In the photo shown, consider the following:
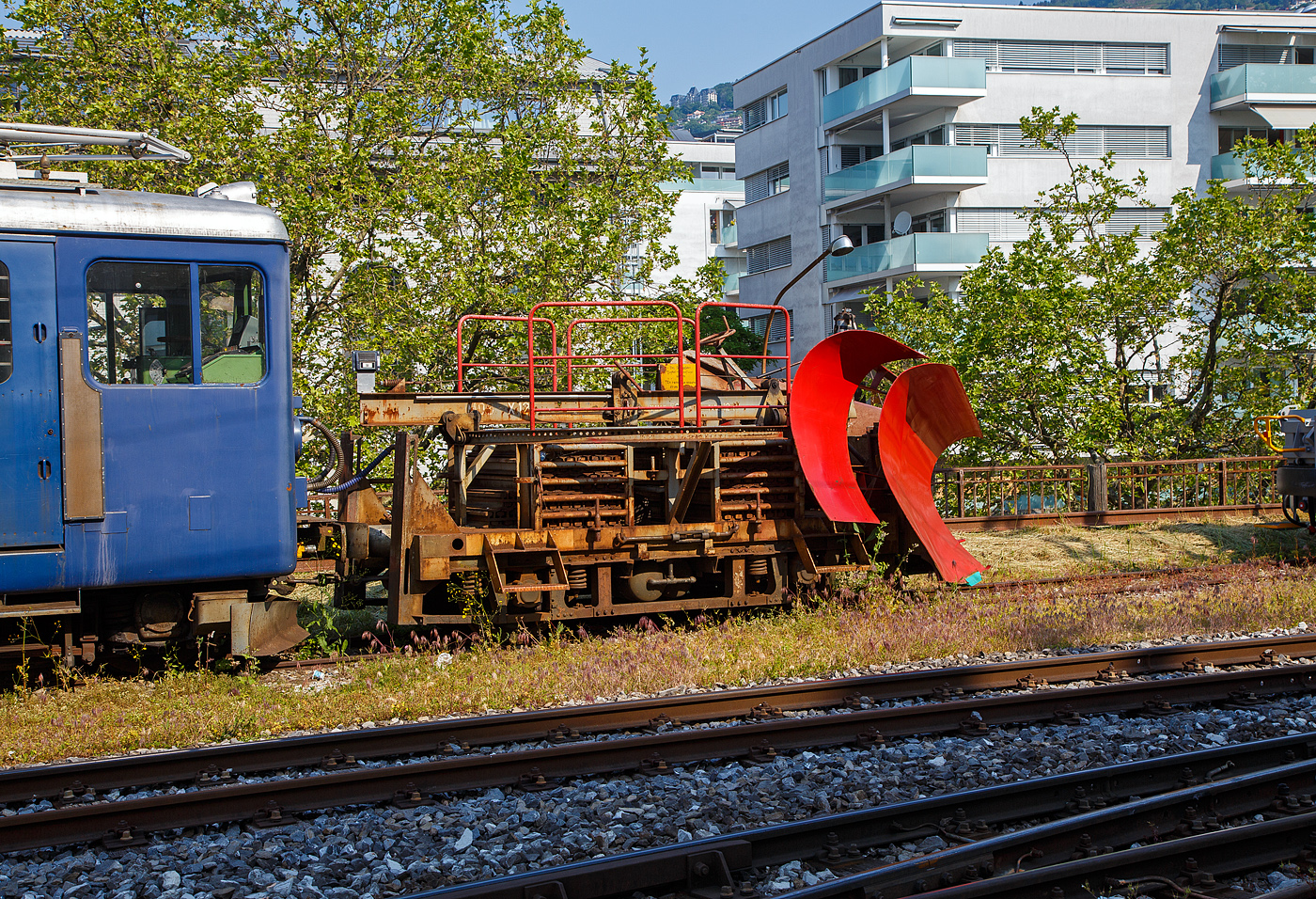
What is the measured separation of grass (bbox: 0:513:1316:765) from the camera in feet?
21.2

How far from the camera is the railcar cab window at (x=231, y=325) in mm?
7262

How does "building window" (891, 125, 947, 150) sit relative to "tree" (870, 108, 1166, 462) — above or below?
above

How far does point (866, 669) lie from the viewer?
25.3 ft

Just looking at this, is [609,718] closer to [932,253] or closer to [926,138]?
[932,253]

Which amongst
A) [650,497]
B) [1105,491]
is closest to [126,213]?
[650,497]

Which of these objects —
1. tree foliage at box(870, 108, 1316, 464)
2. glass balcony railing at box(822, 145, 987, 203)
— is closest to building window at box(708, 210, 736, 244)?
glass balcony railing at box(822, 145, 987, 203)

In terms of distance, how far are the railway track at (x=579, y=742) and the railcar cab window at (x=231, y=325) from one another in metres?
2.86

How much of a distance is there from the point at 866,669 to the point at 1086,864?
3.79 meters

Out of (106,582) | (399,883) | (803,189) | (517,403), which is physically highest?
(803,189)

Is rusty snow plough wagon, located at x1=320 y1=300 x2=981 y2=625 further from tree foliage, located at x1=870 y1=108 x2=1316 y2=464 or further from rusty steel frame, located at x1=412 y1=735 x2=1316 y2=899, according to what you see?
tree foliage, located at x1=870 y1=108 x2=1316 y2=464

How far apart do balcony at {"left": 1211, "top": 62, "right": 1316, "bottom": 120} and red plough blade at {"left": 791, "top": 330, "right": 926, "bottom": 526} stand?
3265 cm

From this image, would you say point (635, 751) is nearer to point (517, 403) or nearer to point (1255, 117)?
point (517, 403)

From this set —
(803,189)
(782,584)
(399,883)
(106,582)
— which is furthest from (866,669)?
(803,189)

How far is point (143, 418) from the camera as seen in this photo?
703cm
